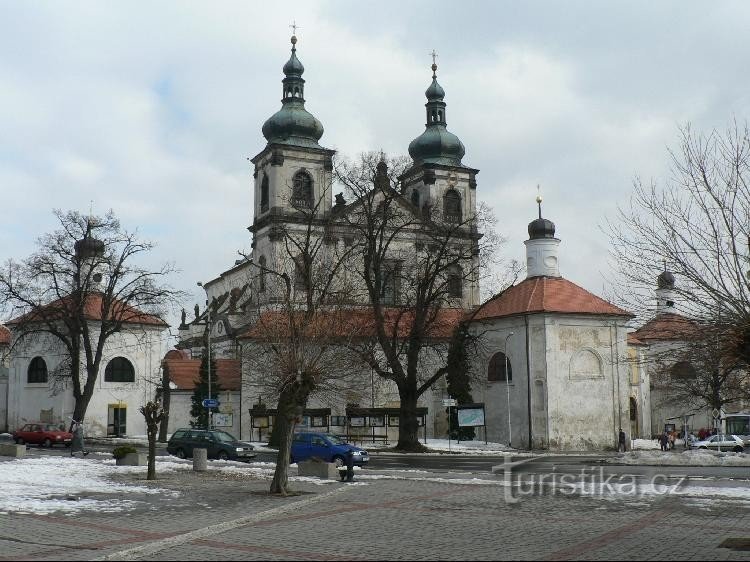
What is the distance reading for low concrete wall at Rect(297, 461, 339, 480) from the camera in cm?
2453

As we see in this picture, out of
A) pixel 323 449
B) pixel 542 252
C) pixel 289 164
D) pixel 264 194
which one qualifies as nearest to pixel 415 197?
pixel 289 164

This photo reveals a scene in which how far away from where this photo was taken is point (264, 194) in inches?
2589

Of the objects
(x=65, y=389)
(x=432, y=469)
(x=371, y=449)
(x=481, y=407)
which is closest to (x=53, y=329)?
(x=65, y=389)

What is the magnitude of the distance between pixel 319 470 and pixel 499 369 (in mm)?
25634

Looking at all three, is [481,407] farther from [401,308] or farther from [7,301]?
[7,301]

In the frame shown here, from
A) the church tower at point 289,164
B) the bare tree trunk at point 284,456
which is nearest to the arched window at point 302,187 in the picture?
the church tower at point 289,164

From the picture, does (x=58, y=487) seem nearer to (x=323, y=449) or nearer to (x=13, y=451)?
(x=323, y=449)

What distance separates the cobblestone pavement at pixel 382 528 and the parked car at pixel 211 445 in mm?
12167

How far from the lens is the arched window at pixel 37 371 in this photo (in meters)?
54.8

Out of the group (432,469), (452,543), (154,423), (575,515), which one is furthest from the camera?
(432,469)

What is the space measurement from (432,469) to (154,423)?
31.2 ft

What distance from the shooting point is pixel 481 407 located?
4356 cm

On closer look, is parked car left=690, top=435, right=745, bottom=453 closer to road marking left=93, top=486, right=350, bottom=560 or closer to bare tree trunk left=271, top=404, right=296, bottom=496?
bare tree trunk left=271, top=404, right=296, bottom=496

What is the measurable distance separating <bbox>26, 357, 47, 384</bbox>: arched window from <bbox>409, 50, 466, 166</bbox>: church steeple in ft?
105
